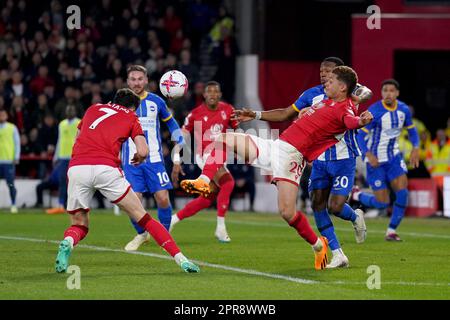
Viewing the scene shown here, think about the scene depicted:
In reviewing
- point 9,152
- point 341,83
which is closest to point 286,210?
point 341,83

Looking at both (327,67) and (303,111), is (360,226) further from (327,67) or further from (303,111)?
(303,111)

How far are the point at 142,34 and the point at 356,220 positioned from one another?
600 inches

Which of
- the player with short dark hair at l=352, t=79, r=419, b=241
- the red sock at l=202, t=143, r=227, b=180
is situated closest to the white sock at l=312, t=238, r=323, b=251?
the red sock at l=202, t=143, r=227, b=180

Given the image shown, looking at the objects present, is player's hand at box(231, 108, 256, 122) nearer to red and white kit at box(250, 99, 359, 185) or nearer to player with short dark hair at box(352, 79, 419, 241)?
red and white kit at box(250, 99, 359, 185)

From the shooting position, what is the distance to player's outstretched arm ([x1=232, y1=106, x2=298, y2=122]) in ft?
42.3

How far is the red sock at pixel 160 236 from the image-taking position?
11.8 metres

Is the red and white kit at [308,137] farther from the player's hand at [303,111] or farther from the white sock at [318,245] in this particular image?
the white sock at [318,245]

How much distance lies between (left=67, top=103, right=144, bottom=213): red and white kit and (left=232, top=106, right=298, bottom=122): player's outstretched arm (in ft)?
4.62

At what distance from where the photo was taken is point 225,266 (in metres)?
13.0

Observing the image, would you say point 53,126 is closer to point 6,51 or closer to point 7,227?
point 6,51

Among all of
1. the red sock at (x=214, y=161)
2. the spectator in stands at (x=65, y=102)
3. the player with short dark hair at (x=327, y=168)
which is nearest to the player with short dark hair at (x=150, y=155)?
the red sock at (x=214, y=161)

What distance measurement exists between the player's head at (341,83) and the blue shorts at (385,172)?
18.9ft

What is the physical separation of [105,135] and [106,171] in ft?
1.25

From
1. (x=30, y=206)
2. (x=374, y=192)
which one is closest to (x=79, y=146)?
(x=374, y=192)
